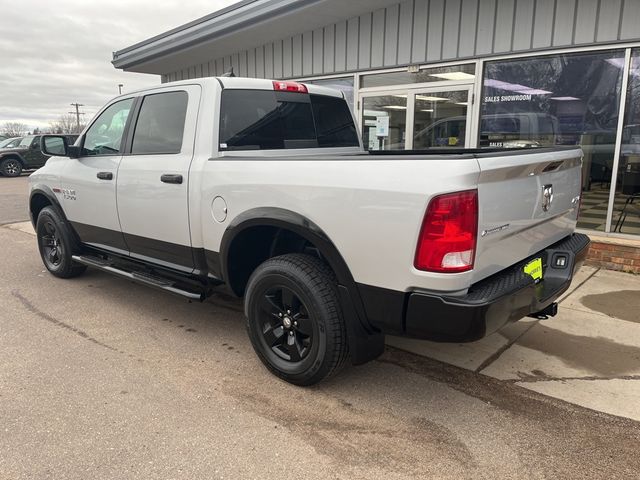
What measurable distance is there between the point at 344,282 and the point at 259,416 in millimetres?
928

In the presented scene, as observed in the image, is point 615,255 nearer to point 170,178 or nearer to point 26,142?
point 170,178

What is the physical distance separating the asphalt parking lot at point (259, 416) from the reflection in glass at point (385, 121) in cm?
450

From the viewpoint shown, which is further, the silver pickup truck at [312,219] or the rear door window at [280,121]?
the rear door window at [280,121]

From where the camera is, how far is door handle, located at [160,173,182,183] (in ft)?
12.1

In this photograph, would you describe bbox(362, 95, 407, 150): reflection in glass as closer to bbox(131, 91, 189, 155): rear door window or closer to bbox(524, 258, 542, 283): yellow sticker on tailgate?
bbox(131, 91, 189, 155): rear door window

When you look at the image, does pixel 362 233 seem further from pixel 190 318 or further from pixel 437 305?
pixel 190 318

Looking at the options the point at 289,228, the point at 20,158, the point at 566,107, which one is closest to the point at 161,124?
the point at 289,228

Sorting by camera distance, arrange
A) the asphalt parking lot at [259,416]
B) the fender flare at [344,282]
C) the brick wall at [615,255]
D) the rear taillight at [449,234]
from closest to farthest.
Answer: the rear taillight at [449,234] < the asphalt parking lot at [259,416] < the fender flare at [344,282] < the brick wall at [615,255]

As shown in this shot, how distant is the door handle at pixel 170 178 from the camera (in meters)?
3.67

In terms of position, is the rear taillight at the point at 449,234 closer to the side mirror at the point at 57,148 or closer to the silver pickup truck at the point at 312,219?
the silver pickup truck at the point at 312,219

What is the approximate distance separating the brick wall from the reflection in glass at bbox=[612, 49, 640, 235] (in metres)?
0.37

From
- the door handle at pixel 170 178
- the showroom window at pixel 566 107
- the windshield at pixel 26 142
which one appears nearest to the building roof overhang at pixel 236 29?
the showroom window at pixel 566 107

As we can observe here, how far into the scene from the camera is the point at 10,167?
20.8 meters

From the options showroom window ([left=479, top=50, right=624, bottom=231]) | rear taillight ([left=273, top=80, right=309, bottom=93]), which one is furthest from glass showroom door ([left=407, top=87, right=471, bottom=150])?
rear taillight ([left=273, top=80, right=309, bottom=93])
